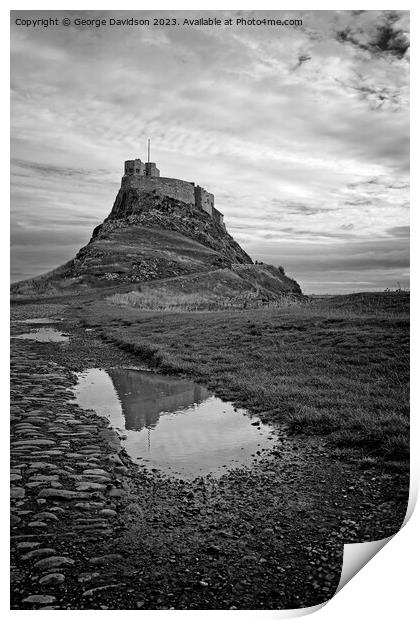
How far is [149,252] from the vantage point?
2640 inches

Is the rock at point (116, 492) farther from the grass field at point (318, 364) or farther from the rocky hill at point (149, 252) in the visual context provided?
the rocky hill at point (149, 252)

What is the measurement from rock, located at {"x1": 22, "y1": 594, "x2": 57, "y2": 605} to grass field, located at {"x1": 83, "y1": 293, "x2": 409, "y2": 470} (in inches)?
146

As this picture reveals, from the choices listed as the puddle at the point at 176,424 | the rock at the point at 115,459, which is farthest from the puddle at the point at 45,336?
the rock at the point at 115,459

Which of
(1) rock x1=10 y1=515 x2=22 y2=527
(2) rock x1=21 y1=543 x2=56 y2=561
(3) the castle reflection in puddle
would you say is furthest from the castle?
(2) rock x1=21 y1=543 x2=56 y2=561

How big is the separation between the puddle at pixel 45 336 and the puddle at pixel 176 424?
7.39m

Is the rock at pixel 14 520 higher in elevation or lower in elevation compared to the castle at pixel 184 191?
lower

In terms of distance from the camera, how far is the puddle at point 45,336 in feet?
56.2

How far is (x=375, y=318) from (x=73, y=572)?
11.4 meters

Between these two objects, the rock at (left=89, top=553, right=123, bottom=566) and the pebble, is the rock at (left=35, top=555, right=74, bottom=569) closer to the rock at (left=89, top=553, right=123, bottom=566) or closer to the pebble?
the rock at (left=89, top=553, right=123, bottom=566)

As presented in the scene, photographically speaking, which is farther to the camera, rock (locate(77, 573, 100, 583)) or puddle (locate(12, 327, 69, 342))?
puddle (locate(12, 327, 69, 342))

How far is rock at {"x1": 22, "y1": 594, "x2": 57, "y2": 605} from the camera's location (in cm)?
335

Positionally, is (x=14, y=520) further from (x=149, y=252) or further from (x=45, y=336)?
(x=149, y=252)

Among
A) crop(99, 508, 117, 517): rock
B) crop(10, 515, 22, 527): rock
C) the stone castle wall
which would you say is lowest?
crop(10, 515, 22, 527): rock
